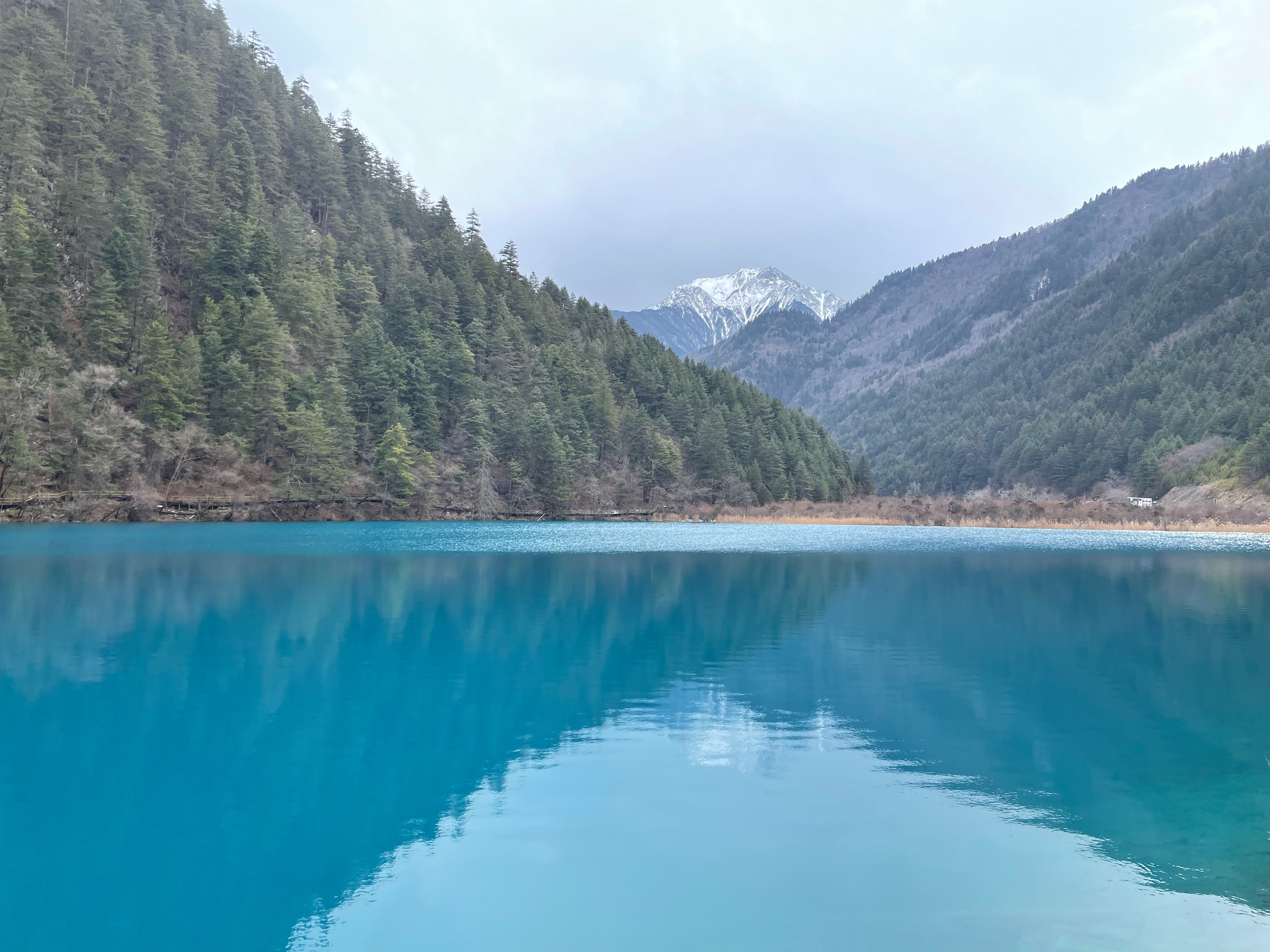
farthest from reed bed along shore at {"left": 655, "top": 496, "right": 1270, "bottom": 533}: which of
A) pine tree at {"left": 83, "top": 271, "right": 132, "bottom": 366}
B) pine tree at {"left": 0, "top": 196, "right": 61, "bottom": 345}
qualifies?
pine tree at {"left": 0, "top": 196, "right": 61, "bottom": 345}

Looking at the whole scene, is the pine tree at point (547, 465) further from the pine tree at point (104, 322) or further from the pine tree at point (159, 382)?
the pine tree at point (104, 322)

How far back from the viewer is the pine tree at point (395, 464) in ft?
299

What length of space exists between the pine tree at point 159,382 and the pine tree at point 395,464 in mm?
20923

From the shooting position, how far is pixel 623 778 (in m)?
12.1

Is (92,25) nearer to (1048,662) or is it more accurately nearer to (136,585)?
(136,585)

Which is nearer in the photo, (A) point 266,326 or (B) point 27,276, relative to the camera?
(B) point 27,276

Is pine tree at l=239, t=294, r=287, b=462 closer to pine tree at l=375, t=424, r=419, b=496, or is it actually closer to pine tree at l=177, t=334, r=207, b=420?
pine tree at l=177, t=334, r=207, b=420

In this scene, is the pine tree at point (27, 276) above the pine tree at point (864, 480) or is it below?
above

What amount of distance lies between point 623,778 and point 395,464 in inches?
3280

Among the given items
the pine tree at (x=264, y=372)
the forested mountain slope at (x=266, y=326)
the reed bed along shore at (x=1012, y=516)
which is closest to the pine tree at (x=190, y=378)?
the forested mountain slope at (x=266, y=326)

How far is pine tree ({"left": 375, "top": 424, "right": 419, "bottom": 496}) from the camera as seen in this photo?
91188mm

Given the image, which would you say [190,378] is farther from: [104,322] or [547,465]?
[547,465]

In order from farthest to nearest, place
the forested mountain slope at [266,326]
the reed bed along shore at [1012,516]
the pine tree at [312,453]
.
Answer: the reed bed along shore at [1012,516], the pine tree at [312,453], the forested mountain slope at [266,326]

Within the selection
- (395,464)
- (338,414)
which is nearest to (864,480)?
(395,464)
